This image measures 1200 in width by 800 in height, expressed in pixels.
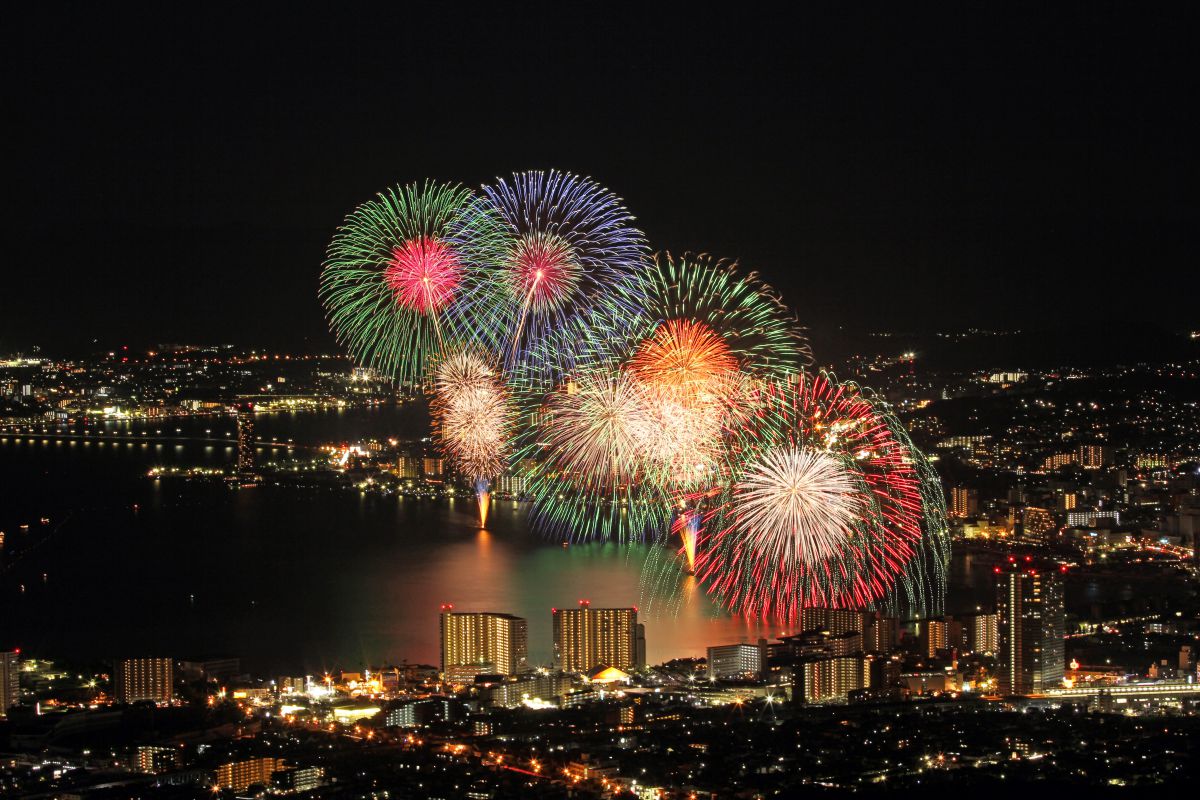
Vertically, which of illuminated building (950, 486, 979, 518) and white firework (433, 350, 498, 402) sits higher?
white firework (433, 350, 498, 402)

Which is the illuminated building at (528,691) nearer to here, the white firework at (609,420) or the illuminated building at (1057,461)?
the white firework at (609,420)

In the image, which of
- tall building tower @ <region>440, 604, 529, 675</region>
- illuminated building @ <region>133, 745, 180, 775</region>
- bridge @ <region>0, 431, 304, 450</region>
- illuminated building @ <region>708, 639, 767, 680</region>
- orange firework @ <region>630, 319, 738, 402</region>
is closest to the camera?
illuminated building @ <region>133, 745, 180, 775</region>

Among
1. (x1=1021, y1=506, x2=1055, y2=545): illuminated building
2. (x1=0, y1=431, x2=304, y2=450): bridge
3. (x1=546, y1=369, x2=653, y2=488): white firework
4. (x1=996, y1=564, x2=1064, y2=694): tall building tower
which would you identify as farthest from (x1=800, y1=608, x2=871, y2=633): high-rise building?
(x1=0, y1=431, x2=304, y2=450): bridge

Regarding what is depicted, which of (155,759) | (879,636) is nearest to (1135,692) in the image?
(879,636)

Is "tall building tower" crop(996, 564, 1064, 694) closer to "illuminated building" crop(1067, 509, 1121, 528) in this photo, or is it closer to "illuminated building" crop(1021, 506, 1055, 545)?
"illuminated building" crop(1021, 506, 1055, 545)

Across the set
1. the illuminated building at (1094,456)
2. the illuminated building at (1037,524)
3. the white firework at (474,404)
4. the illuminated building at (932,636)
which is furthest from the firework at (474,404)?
the illuminated building at (1094,456)

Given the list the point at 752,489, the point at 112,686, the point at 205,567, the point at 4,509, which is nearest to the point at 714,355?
→ the point at 752,489

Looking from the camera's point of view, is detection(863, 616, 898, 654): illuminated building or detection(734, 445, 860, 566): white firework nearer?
detection(734, 445, 860, 566): white firework

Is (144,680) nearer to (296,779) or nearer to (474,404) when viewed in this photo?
(296,779)
